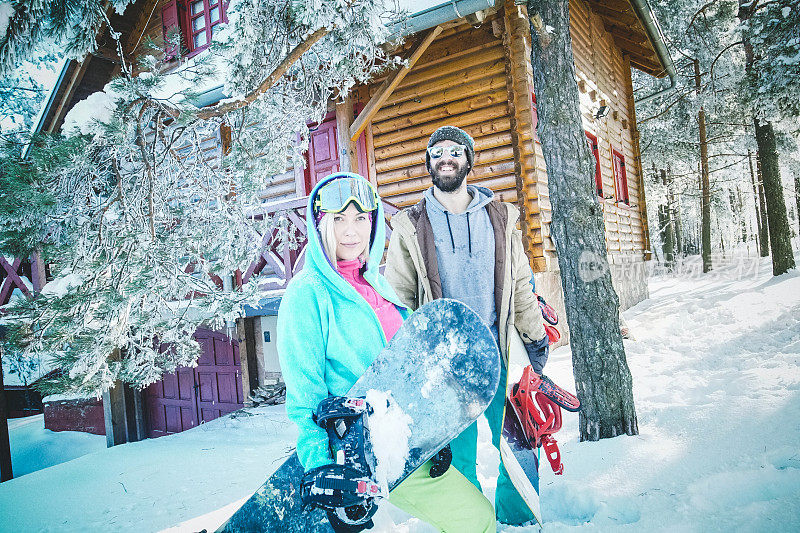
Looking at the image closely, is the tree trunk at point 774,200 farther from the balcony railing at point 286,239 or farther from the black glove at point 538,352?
the black glove at point 538,352

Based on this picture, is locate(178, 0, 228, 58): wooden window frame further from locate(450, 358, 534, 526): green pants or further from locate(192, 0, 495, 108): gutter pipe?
locate(450, 358, 534, 526): green pants

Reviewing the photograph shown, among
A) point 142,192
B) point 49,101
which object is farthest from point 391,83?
point 49,101

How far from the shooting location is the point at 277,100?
489 centimetres

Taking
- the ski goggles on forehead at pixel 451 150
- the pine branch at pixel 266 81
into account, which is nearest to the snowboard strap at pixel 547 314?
the ski goggles on forehead at pixel 451 150

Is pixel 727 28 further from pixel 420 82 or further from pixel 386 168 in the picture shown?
pixel 386 168

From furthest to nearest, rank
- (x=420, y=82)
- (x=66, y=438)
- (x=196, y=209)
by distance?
(x=66, y=438)
(x=420, y=82)
(x=196, y=209)

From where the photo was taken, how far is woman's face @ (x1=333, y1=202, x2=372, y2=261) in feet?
4.87

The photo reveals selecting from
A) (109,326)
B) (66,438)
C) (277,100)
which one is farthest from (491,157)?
(66,438)

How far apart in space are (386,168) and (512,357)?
17.9ft

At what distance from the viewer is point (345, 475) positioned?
109cm

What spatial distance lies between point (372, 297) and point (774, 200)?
36.2 feet

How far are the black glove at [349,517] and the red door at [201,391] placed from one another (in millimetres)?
8138

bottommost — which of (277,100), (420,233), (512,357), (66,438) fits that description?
(66,438)

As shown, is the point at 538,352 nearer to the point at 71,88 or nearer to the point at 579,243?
the point at 579,243
